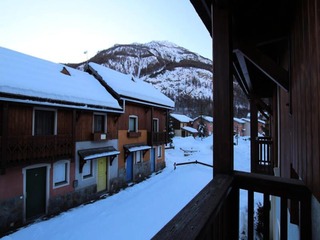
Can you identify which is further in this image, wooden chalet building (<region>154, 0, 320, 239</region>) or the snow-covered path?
the snow-covered path

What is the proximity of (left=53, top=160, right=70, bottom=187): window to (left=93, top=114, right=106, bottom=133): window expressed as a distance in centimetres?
256

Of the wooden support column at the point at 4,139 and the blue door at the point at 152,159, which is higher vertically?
the wooden support column at the point at 4,139

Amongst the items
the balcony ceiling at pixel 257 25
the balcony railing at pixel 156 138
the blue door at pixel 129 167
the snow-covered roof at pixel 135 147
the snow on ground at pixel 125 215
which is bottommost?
the snow on ground at pixel 125 215

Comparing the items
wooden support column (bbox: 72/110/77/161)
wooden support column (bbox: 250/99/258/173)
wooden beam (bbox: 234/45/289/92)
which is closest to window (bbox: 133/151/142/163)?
wooden support column (bbox: 72/110/77/161)

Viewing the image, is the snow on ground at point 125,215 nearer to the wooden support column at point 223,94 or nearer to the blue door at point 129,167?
the blue door at point 129,167

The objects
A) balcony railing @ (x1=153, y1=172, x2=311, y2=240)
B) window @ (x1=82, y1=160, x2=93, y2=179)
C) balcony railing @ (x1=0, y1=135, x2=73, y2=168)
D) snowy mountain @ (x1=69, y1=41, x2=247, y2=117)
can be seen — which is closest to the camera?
balcony railing @ (x1=153, y1=172, x2=311, y2=240)

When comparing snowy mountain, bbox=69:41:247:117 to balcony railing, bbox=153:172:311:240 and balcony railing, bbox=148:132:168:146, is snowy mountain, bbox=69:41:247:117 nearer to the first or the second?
balcony railing, bbox=148:132:168:146

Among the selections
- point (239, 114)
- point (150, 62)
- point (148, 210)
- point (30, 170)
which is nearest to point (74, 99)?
point (30, 170)

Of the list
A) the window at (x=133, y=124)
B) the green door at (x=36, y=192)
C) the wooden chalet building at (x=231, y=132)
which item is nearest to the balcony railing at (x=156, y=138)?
the window at (x=133, y=124)

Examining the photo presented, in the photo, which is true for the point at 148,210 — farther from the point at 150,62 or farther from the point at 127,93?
the point at 150,62

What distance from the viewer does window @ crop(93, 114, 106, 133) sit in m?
11.5

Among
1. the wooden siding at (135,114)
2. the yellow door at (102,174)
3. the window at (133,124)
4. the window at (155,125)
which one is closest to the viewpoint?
the yellow door at (102,174)

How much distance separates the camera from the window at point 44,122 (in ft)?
27.9

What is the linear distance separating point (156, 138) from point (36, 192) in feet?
30.9
